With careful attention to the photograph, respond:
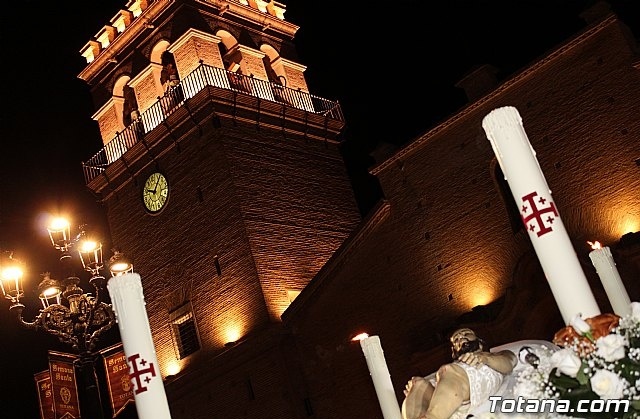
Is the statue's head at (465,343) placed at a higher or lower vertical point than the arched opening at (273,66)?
lower

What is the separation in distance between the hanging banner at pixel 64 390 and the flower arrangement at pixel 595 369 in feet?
57.3

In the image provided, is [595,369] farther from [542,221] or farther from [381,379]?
[381,379]

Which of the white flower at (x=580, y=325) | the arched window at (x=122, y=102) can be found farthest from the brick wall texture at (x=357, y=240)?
the white flower at (x=580, y=325)

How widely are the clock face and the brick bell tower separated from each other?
0.05m

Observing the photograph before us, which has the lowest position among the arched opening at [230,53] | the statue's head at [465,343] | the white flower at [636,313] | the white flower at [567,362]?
the white flower at [567,362]

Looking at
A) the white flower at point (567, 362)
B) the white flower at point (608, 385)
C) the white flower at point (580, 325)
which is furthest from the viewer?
the white flower at point (580, 325)

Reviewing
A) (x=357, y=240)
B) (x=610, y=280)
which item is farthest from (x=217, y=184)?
(x=610, y=280)

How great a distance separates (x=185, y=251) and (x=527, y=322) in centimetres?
1067

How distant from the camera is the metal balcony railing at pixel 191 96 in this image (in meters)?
23.4

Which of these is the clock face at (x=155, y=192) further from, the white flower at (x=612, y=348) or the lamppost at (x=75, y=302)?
the white flower at (x=612, y=348)

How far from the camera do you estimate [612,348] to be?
378 cm

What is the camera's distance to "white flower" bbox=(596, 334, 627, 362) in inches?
149

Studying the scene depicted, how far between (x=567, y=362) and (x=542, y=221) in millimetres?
1101

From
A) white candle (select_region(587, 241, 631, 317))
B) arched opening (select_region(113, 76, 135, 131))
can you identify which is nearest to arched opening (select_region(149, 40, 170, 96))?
arched opening (select_region(113, 76, 135, 131))
